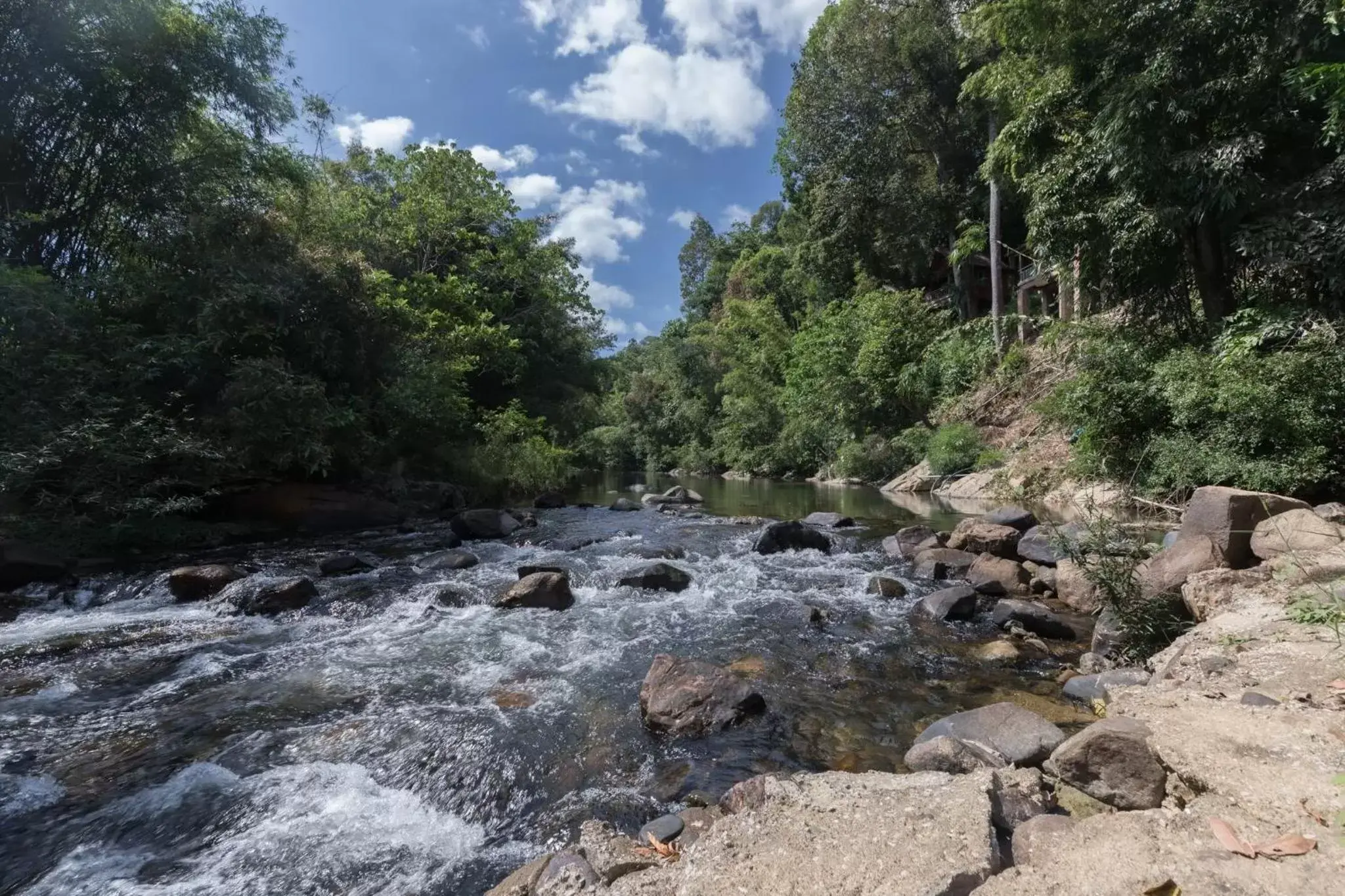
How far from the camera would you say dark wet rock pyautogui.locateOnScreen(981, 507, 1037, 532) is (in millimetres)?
10422

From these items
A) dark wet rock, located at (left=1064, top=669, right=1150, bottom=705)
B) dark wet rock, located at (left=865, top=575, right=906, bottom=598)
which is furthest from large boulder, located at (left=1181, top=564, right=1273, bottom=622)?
dark wet rock, located at (left=865, top=575, right=906, bottom=598)

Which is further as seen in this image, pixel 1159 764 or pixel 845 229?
pixel 845 229

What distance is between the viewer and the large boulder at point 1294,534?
5.26 m

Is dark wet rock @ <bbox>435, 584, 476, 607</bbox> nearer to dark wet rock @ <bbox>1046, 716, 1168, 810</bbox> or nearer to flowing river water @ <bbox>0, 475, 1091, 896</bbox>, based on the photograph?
flowing river water @ <bbox>0, 475, 1091, 896</bbox>

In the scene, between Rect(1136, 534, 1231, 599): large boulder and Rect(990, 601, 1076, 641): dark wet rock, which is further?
Rect(990, 601, 1076, 641): dark wet rock

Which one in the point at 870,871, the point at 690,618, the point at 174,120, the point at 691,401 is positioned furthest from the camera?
the point at 691,401

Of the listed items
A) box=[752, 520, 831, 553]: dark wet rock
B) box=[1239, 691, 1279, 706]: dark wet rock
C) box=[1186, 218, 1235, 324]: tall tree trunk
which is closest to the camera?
box=[1239, 691, 1279, 706]: dark wet rock

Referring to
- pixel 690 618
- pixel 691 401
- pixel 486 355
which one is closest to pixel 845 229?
pixel 486 355

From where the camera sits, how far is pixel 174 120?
13.0 meters

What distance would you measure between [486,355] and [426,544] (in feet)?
38.6

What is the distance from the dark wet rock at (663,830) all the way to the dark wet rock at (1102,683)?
11.1ft

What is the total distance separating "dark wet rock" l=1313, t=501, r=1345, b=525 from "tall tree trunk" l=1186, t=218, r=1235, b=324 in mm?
5994

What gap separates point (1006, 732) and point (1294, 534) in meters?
3.80

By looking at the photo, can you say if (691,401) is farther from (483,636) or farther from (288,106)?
(483,636)
